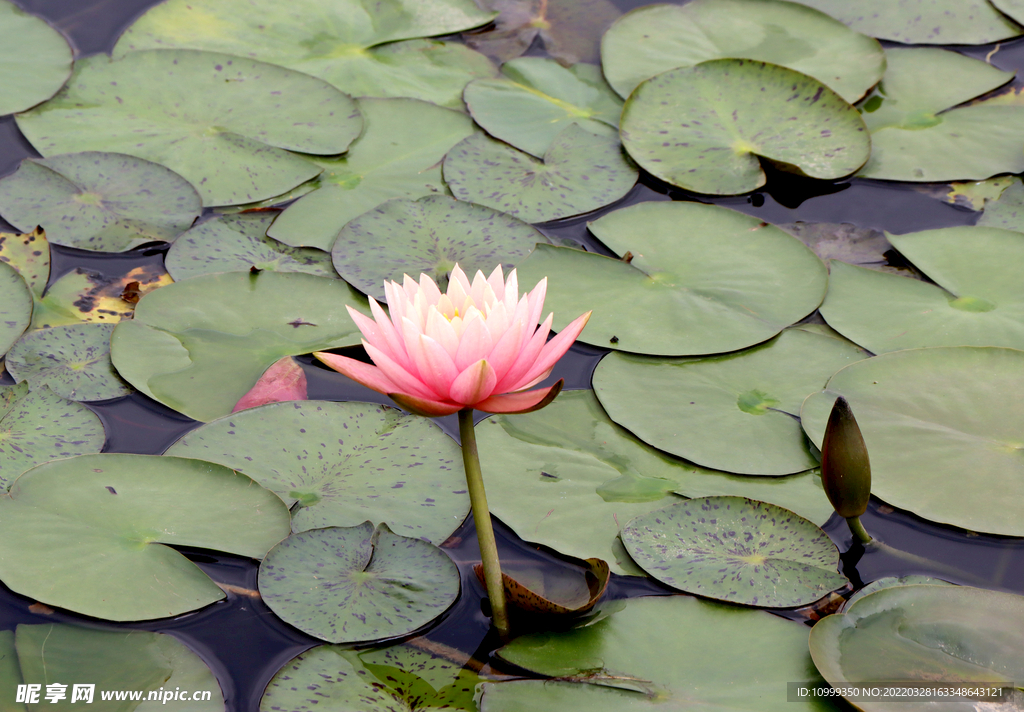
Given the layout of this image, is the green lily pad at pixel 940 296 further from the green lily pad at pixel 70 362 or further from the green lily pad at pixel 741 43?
the green lily pad at pixel 70 362

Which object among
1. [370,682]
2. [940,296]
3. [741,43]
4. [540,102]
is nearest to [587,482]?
[370,682]

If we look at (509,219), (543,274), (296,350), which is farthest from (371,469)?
(509,219)

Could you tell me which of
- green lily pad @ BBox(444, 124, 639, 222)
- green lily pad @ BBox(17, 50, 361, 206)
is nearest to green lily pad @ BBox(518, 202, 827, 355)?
green lily pad @ BBox(444, 124, 639, 222)

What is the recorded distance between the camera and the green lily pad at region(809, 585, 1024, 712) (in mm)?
1631

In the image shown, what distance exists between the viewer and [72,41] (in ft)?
11.5

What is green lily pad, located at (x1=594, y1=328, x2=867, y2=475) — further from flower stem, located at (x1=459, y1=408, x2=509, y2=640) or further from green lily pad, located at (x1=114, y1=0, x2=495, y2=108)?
green lily pad, located at (x1=114, y1=0, x2=495, y2=108)

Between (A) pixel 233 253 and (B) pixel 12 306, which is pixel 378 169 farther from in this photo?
(B) pixel 12 306

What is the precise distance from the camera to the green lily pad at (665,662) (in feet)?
5.42

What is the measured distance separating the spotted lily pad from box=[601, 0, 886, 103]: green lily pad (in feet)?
0.69

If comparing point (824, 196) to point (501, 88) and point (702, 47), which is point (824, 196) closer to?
point (702, 47)

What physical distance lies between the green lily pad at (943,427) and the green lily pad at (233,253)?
166 centimetres

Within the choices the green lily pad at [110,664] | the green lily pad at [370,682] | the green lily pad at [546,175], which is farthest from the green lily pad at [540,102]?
the green lily pad at [110,664]

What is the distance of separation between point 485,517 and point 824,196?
217cm

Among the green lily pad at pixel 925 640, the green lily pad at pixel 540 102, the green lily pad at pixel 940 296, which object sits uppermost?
the green lily pad at pixel 540 102
